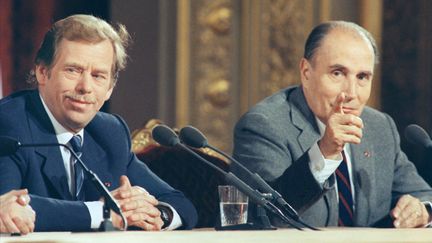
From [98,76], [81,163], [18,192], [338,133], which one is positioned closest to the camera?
[81,163]

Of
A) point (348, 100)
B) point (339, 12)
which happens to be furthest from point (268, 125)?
point (339, 12)

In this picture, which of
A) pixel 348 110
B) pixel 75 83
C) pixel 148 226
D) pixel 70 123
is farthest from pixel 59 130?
pixel 348 110

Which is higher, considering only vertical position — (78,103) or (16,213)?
(78,103)

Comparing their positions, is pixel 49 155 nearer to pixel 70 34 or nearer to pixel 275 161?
pixel 70 34

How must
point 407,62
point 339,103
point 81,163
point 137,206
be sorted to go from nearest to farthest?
→ 1. point 81,163
2. point 137,206
3. point 339,103
4. point 407,62

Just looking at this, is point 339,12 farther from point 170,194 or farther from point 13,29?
point 170,194

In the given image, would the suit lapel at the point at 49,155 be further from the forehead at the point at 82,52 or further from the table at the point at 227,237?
the table at the point at 227,237

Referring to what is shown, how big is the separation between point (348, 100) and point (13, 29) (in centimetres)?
192

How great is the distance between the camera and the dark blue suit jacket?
3.65 metres

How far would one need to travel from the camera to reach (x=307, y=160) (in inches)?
161

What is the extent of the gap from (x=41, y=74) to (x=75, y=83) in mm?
131

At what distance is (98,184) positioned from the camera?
3.40 meters

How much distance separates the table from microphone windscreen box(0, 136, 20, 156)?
248mm

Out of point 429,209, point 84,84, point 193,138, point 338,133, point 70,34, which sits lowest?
point 429,209
